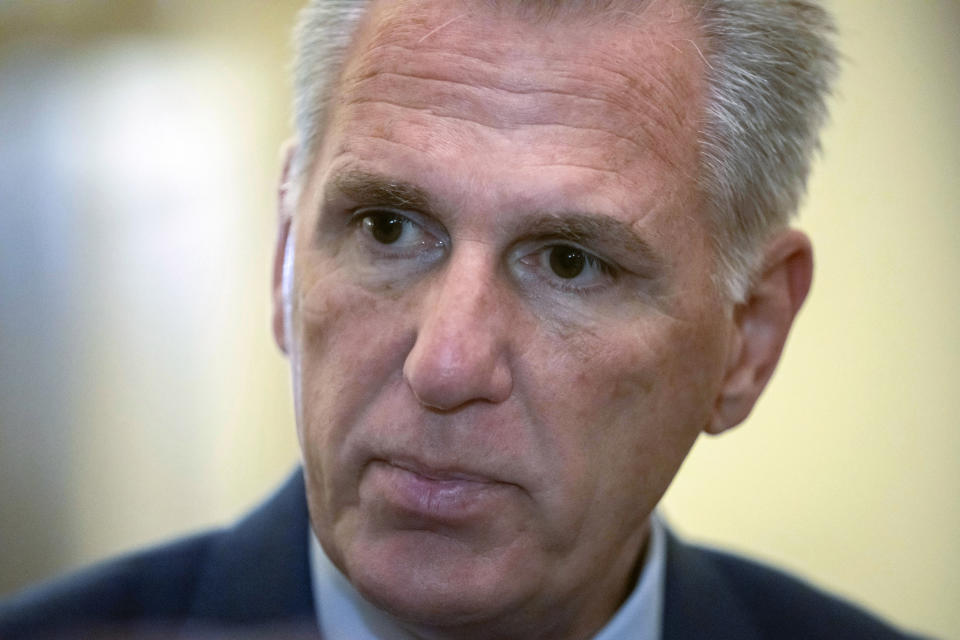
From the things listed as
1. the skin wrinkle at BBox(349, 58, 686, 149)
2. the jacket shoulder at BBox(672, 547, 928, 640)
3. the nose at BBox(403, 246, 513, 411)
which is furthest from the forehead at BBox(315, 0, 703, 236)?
the jacket shoulder at BBox(672, 547, 928, 640)

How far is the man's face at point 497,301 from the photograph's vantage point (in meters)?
1.46

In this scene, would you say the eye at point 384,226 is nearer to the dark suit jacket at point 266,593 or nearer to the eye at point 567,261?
the eye at point 567,261

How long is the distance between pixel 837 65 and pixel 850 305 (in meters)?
1.73

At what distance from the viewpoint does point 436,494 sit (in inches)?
57.4

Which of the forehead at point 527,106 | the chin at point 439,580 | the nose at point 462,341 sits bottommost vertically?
the chin at point 439,580

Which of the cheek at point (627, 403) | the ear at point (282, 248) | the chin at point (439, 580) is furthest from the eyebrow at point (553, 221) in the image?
the chin at point (439, 580)

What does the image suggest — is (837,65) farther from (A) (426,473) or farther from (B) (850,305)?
(B) (850,305)

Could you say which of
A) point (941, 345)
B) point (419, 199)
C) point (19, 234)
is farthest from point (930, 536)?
point (19, 234)

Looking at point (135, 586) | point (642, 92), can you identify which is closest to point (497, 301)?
point (642, 92)

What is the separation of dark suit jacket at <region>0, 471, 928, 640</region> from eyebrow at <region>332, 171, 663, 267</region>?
0.62 m

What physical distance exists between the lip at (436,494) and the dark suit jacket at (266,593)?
275 millimetres

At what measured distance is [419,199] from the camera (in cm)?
149

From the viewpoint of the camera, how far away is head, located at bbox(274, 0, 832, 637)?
4.78 ft

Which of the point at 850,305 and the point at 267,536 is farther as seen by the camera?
the point at 850,305
